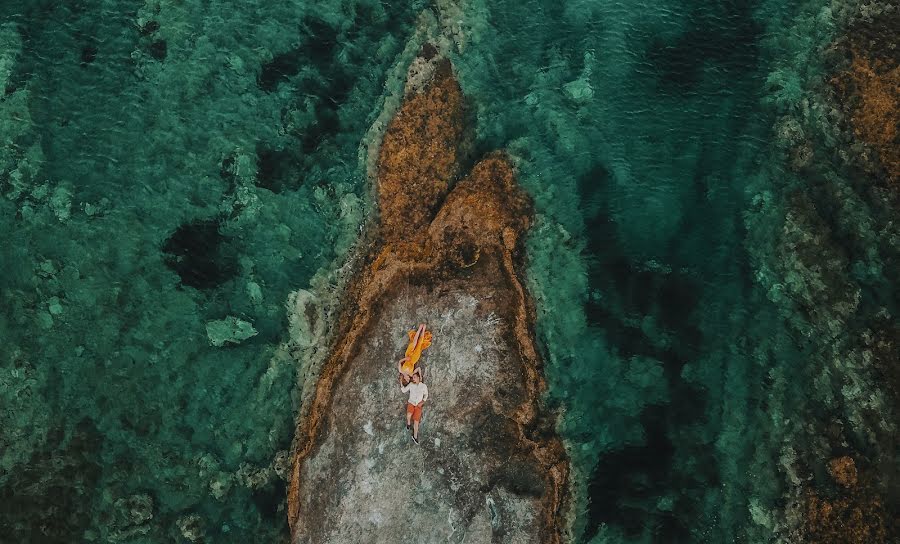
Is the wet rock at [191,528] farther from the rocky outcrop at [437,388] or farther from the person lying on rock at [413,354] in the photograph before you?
the person lying on rock at [413,354]

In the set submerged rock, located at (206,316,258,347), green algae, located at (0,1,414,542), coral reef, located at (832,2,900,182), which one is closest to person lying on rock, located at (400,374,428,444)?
green algae, located at (0,1,414,542)

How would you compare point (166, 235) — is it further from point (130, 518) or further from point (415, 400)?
point (415, 400)

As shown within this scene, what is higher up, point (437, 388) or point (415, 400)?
point (415, 400)

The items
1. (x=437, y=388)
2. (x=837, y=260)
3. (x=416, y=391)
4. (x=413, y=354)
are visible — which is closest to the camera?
(x=416, y=391)

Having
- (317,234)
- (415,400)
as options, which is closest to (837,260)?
(415,400)

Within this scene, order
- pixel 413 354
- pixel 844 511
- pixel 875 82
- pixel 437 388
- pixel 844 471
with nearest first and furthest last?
pixel 844 511 < pixel 844 471 < pixel 413 354 < pixel 437 388 < pixel 875 82

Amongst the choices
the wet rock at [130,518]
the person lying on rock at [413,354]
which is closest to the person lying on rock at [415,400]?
the person lying on rock at [413,354]
